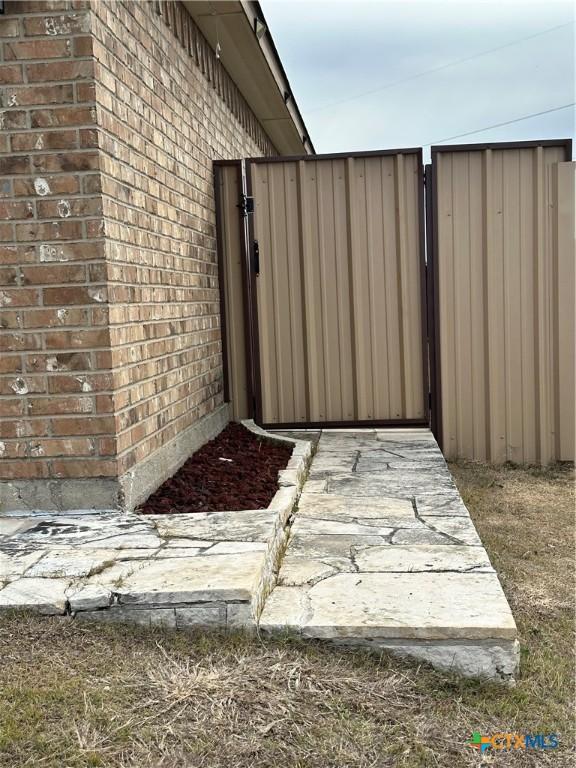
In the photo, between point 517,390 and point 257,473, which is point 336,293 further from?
point 257,473

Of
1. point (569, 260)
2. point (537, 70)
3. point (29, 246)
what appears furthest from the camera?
point (537, 70)

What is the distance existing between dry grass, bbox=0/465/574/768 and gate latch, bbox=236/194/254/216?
4.10 meters

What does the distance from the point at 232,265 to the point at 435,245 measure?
158 centimetres

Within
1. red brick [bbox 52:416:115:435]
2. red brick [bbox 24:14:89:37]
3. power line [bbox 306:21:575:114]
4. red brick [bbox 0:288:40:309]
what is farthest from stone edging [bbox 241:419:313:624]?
power line [bbox 306:21:575:114]

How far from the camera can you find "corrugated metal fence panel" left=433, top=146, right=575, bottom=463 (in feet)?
19.1

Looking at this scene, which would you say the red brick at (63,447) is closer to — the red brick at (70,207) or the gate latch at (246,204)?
the red brick at (70,207)

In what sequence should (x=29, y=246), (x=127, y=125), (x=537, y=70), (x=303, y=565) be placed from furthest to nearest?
(x=537, y=70) → (x=127, y=125) → (x=29, y=246) → (x=303, y=565)

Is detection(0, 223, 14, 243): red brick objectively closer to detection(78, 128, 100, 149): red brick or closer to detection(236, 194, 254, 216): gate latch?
detection(78, 128, 100, 149): red brick

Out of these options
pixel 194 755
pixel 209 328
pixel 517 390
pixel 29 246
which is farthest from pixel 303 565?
pixel 517 390

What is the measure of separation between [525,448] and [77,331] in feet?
12.4

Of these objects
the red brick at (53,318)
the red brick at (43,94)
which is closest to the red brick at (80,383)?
the red brick at (53,318)

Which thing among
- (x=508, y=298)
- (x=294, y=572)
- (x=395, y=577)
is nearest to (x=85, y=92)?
(x=294, y=572)

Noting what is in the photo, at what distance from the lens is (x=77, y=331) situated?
3.60 m

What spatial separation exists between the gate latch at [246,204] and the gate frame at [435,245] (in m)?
1.34
